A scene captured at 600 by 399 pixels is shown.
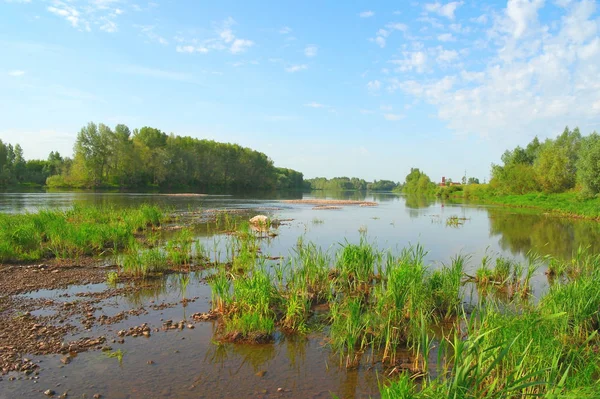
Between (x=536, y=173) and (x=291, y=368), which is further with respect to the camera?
(x=536, y=173)

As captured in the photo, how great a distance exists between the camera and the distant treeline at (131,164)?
85250 mm

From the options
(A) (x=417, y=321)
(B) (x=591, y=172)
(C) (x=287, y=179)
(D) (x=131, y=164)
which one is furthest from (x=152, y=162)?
(A) (x=417, y=321)

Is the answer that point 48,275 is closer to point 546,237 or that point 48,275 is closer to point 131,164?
point 546,237

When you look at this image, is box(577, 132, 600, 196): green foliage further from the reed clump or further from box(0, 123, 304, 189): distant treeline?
box(0, 123, 304, 189): distant treeline

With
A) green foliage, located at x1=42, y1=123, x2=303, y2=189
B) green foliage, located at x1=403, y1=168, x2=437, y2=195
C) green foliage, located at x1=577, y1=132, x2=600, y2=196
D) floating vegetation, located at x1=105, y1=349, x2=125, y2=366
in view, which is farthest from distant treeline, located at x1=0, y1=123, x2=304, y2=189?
floating vegetation, located at x1=105, y1=349, x2=125, y2=366

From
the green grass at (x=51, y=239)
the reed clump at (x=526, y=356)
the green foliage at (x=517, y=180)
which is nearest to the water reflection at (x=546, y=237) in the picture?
the reed clump at (x=526, y=356)

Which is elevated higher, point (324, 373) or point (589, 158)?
point (589, 158)

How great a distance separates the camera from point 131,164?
90.7 m

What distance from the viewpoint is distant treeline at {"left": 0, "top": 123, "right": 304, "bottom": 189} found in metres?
85.2

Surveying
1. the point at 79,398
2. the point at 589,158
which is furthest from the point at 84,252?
the point at 589,158

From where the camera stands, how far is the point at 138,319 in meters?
9.02

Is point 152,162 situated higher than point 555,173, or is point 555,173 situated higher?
point 152,162

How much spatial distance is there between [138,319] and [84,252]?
8.39m

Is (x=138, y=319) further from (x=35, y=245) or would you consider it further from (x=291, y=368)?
(x=35, y=245)
